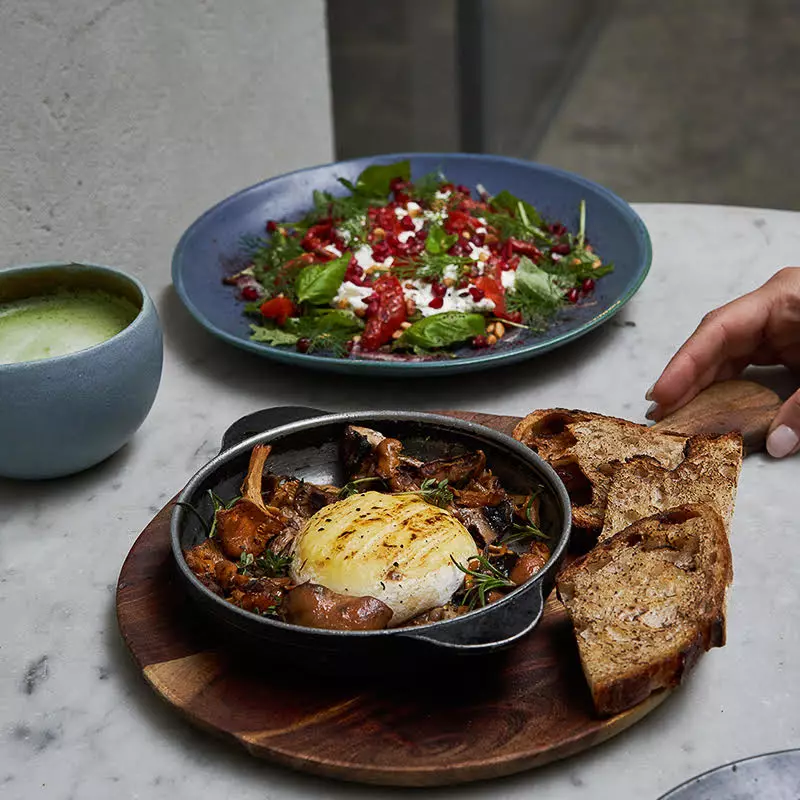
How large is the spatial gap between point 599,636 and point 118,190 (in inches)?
67.3

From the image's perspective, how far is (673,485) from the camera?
151 cm

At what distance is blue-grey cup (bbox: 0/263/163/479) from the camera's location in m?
1.60

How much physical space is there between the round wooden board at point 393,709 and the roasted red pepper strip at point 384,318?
2.81 feet

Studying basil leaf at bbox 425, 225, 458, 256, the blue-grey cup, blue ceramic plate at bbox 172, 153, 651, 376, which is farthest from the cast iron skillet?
basil leaf at bbox 425, 225, 458, 256

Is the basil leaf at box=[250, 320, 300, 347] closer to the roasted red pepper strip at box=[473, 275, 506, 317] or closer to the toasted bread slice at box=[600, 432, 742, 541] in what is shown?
the roasted red pepper strip at box=[473, 275, 506, 317]

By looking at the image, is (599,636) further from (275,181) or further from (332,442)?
(275,181)

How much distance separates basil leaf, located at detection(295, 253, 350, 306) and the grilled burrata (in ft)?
2.84

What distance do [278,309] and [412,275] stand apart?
0.29m

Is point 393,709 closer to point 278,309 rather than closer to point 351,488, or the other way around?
point 351,488

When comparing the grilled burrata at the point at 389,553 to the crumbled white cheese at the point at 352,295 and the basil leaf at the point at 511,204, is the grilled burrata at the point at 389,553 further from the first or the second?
the basil leaf at the point at 511,204

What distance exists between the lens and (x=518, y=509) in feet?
4.72

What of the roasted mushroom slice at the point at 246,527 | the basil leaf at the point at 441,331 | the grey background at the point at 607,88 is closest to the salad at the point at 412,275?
the basil leaf at the point at 441,331

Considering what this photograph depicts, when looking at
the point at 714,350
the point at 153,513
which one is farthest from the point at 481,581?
the point at 714,350

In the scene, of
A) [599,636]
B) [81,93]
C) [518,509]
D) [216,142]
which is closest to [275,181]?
[216,142]
